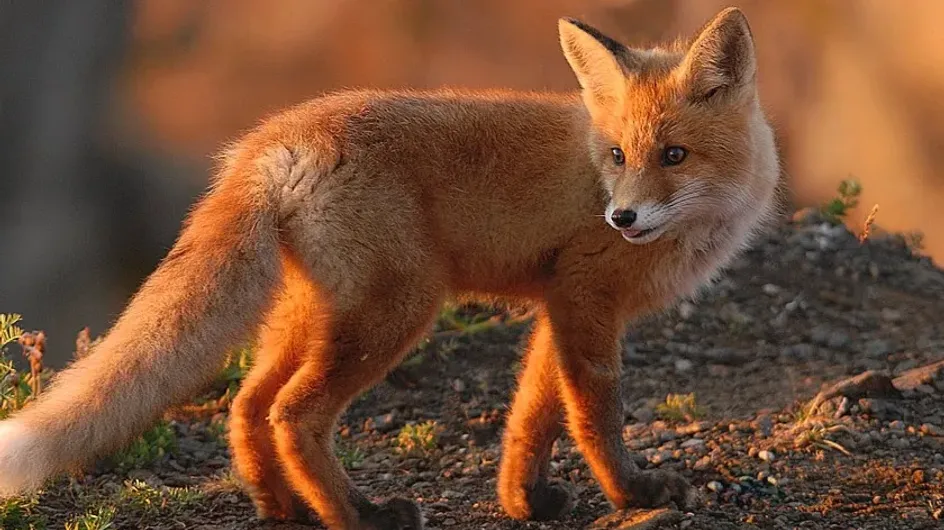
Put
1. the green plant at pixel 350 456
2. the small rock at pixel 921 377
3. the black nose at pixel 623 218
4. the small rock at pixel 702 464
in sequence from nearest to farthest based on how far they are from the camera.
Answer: the black nose at pixel 623 218
the small rock at pixel 702 464
the green plant at pixel 350 456
the small rock at pixel 921 377

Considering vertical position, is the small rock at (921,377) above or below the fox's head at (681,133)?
below

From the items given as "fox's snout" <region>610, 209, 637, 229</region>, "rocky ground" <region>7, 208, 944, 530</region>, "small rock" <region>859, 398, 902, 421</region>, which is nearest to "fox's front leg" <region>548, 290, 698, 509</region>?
"rocky ground" <region>7, 208, 944, 530</region>

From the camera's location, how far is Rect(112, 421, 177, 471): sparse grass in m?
4.02

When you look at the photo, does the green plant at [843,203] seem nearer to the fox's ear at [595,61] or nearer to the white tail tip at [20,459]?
the fox's ear at [595,61]

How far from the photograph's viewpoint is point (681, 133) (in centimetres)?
325

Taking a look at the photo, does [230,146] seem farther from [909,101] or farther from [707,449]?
[909,101]

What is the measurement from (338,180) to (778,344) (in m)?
2.88

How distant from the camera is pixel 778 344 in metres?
5.29

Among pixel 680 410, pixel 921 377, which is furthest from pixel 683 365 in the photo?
pixel 921 377

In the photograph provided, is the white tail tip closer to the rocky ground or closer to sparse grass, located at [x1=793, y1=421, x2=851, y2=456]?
the rocky ground

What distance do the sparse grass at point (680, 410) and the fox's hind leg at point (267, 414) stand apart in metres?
→ 1.69

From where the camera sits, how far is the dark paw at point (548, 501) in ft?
11.6

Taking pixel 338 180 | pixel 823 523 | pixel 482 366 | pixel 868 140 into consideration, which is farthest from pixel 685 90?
pixel 868 140

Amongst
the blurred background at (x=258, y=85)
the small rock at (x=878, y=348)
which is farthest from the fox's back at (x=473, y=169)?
the blurred background at (x=258, y=85)
